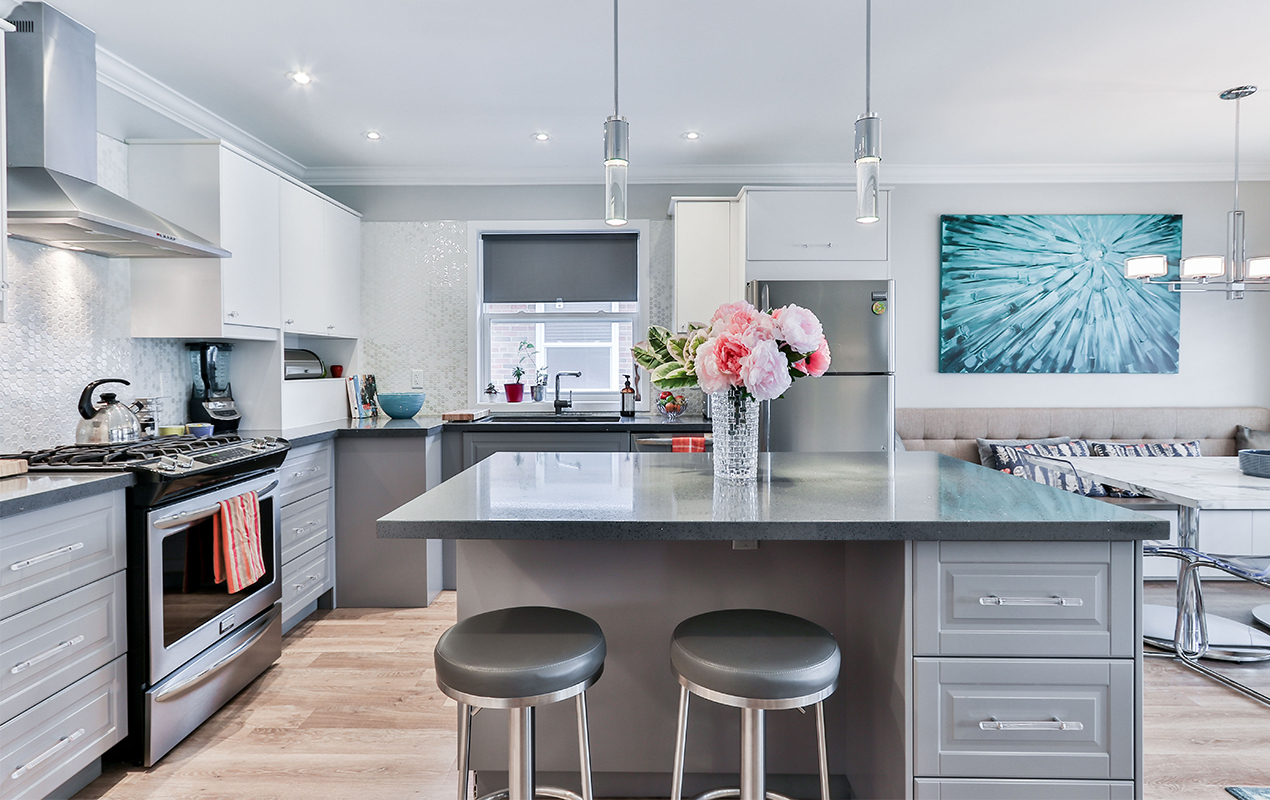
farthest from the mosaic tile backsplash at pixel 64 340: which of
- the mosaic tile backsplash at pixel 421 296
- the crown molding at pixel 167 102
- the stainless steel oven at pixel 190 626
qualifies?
the mosaic tile backsplash at pixel 421 296

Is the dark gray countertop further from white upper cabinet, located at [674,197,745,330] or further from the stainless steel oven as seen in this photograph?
the stainless steel oven

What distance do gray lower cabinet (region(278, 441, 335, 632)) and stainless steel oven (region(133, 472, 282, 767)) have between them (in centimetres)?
36

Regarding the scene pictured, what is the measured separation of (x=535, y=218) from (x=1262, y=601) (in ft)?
14.7

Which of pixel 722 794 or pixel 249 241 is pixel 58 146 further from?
pixel 722 794

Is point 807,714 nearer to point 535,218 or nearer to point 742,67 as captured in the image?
point 742,67

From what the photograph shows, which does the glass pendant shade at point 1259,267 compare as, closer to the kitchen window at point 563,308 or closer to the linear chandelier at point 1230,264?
the linear chandelier at point 1230,264

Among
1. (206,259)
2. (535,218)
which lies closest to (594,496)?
(206,259)

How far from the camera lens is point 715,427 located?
70.4 inches

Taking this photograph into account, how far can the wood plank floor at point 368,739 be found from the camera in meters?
1.97

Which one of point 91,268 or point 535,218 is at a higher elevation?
point 535,218

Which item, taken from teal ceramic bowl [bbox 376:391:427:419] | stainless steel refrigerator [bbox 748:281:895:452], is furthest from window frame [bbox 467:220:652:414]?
stainless steel refrigerator [bbox 748:281:895:452]

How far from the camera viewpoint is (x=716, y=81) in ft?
10.1

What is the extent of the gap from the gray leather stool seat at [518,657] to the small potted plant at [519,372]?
121 inches

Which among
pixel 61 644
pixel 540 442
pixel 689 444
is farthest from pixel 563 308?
pixel 61 644
